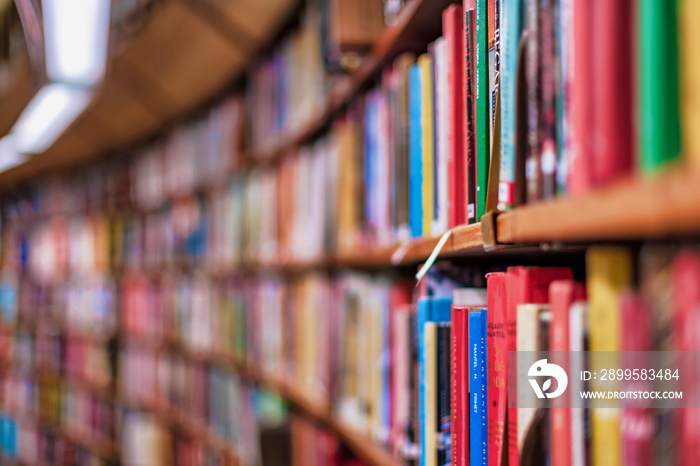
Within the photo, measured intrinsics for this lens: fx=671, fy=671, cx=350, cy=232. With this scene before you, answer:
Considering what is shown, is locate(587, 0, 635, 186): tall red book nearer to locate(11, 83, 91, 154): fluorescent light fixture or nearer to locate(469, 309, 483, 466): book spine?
locate(469, 309, 483, 466): book spine

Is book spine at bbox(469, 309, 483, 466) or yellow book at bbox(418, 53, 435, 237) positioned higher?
yellow book at bbox(418, 53, 435, 237)

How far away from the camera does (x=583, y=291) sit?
634 millimetres

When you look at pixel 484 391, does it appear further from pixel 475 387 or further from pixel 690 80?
pixel 690 80

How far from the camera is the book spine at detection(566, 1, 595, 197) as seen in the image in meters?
0.59

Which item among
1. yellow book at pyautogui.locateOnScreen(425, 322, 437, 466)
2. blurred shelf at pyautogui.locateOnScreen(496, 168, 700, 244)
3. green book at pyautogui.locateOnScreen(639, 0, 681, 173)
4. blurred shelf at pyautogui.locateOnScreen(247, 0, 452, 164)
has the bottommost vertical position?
yellow book at pyautogui.locateOnScreen(425, 322, 437, 466)

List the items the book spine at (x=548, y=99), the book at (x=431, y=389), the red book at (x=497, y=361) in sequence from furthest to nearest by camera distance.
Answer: the book at (x=431, y=389)
the red book at (x=497, y=361)
the book spine at (x=548, y=99)

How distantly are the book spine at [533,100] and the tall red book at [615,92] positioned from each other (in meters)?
0.14

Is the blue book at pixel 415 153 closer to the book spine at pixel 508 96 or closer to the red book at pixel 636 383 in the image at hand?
the book spine at pixel 508 96

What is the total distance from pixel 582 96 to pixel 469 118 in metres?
0.37

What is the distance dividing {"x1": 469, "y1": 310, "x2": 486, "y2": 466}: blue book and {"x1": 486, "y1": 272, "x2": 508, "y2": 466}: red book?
3cm

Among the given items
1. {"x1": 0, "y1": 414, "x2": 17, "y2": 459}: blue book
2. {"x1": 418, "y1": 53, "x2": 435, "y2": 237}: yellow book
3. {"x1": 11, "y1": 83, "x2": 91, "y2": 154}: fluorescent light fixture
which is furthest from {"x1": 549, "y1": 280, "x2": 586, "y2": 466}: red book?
{"x1": 0, "y1": 414, "x2": 17, "y2": 459}: blue book

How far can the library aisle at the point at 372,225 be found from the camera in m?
0.53

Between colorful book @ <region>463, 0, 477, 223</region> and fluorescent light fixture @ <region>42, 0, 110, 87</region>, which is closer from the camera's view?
colorful book @ <region>463, 0, 477, 223</region>

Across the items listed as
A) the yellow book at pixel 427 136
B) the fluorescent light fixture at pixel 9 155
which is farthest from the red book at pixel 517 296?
the fluorescent light fixture at pixel 9 155
